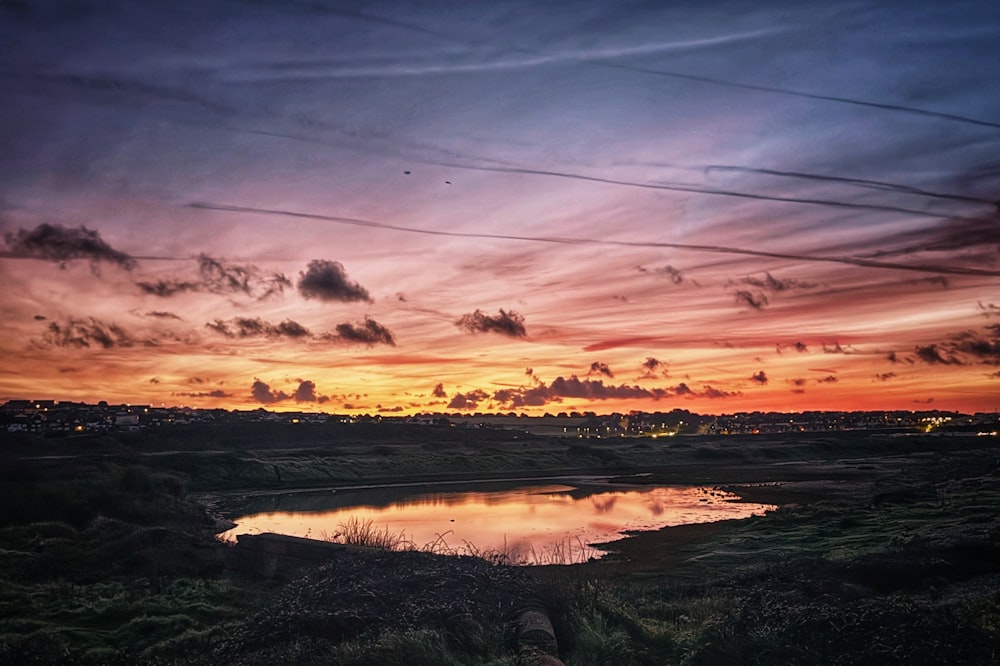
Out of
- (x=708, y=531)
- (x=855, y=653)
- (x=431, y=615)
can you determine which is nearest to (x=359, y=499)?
(x=708, y=531)

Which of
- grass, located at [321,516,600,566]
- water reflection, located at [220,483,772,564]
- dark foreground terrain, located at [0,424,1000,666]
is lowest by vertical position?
water reflection, located at [220,483,772,564]

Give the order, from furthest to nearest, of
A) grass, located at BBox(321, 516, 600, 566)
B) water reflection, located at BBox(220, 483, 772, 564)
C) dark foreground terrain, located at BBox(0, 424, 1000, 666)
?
1. water reflection, located at BBox(220, 483, 772, 564)
2. grass, located at BBox(321, 516, 600, 566)
3. dark foreground terrain, located at BBox(0, 424, 1000, 666)

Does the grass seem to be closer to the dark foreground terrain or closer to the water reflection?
the water reflection

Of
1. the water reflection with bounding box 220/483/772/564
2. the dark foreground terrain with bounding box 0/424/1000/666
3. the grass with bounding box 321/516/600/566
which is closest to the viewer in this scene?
the dark foreground terrain with bounding box 0/424/1000/666

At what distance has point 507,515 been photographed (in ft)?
149

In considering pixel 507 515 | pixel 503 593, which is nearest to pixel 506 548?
pixel 507 515

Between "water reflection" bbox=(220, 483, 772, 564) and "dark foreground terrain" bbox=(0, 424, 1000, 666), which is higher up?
"dark foreground terrain" bbox=(0, 424, 1000, 666)

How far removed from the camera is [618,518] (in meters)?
43.8

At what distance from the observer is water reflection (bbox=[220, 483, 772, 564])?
33281mm

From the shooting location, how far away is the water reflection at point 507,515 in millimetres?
33281

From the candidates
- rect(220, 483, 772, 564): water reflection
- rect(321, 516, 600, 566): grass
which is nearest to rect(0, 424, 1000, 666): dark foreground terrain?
rect(321, 516, 600, 566): grass

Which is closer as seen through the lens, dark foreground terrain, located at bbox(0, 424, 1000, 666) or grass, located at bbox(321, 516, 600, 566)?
dark foreground terrain, located at bbox(0, 424, 1000, 666)

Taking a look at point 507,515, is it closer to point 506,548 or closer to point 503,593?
point 506,548

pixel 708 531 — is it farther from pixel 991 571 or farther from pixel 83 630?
pixel 83 630
